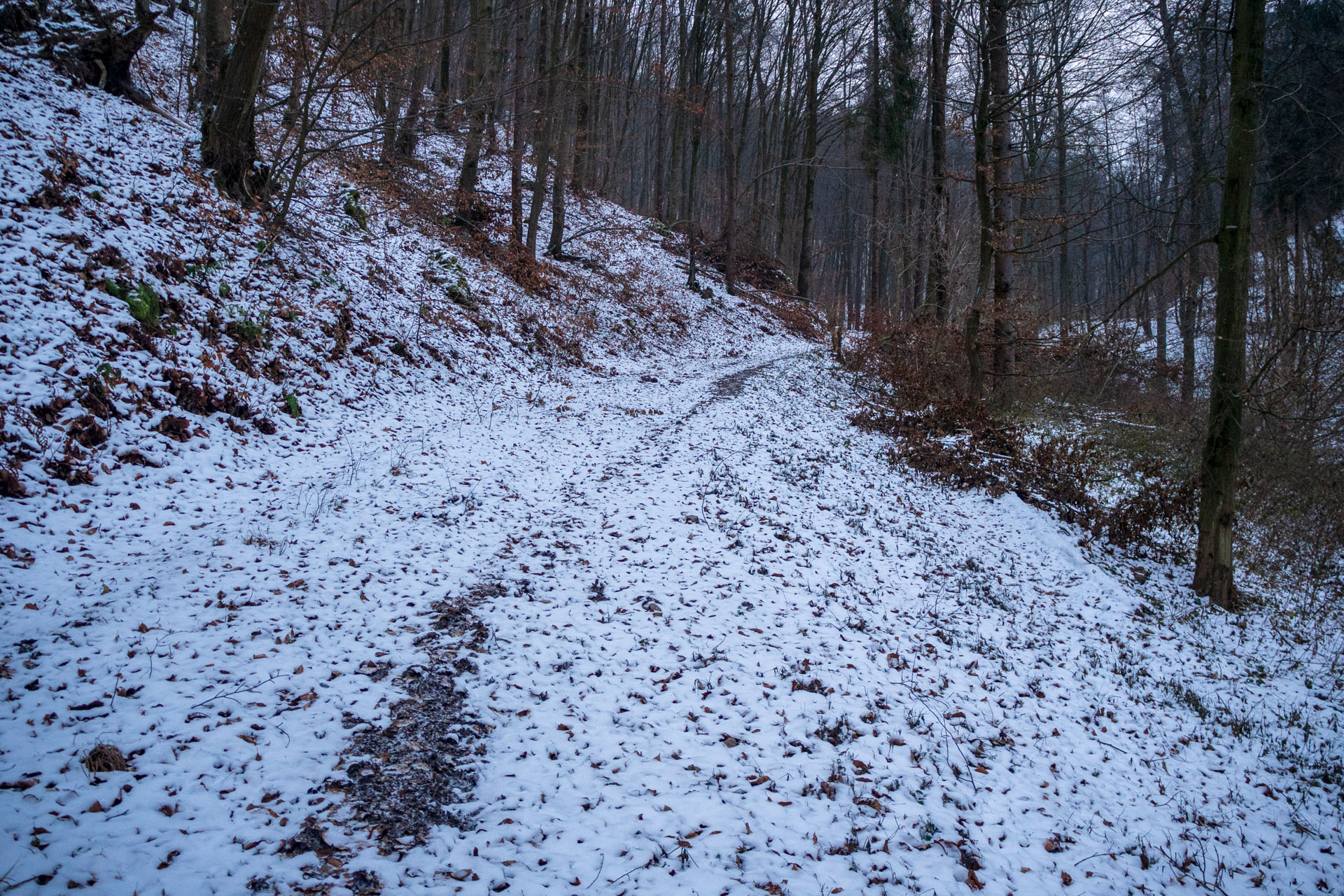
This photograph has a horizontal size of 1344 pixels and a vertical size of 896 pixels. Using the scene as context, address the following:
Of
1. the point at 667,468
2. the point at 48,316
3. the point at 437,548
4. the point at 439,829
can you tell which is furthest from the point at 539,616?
the point at 48,316

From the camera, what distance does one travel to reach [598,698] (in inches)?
183

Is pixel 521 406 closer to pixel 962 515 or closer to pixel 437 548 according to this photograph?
pixel 437 548

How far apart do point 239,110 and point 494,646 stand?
1088cm

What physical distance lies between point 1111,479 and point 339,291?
14.1 m

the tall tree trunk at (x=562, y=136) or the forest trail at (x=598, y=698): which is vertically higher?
the tall tree trunk at (x=562, y=136)

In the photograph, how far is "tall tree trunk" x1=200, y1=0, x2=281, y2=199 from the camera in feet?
33.7

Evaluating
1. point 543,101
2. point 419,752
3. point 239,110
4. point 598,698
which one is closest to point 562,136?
point 543,101

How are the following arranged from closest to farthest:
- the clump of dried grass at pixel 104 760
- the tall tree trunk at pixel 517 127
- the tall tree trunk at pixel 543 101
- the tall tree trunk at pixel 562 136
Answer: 1. the clump of dried grass at pixel 104 760
2. the tall tree trunk at pixel 517 127
3. the tall tree trunk at pixel 543 101
4. the tall tree trunk at pixel 562 136

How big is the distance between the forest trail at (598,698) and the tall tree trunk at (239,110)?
5.85 metres

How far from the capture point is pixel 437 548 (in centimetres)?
637

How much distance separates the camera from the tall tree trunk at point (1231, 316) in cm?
686

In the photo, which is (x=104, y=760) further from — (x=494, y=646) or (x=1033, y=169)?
(x=1033, y=169)

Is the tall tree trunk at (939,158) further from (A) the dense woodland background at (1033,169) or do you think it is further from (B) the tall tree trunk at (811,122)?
(B) the tall tree trunk at (811,122)

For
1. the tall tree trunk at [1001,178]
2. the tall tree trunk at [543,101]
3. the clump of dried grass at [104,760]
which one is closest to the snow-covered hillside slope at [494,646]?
the clump of dried grass at [104,760]
